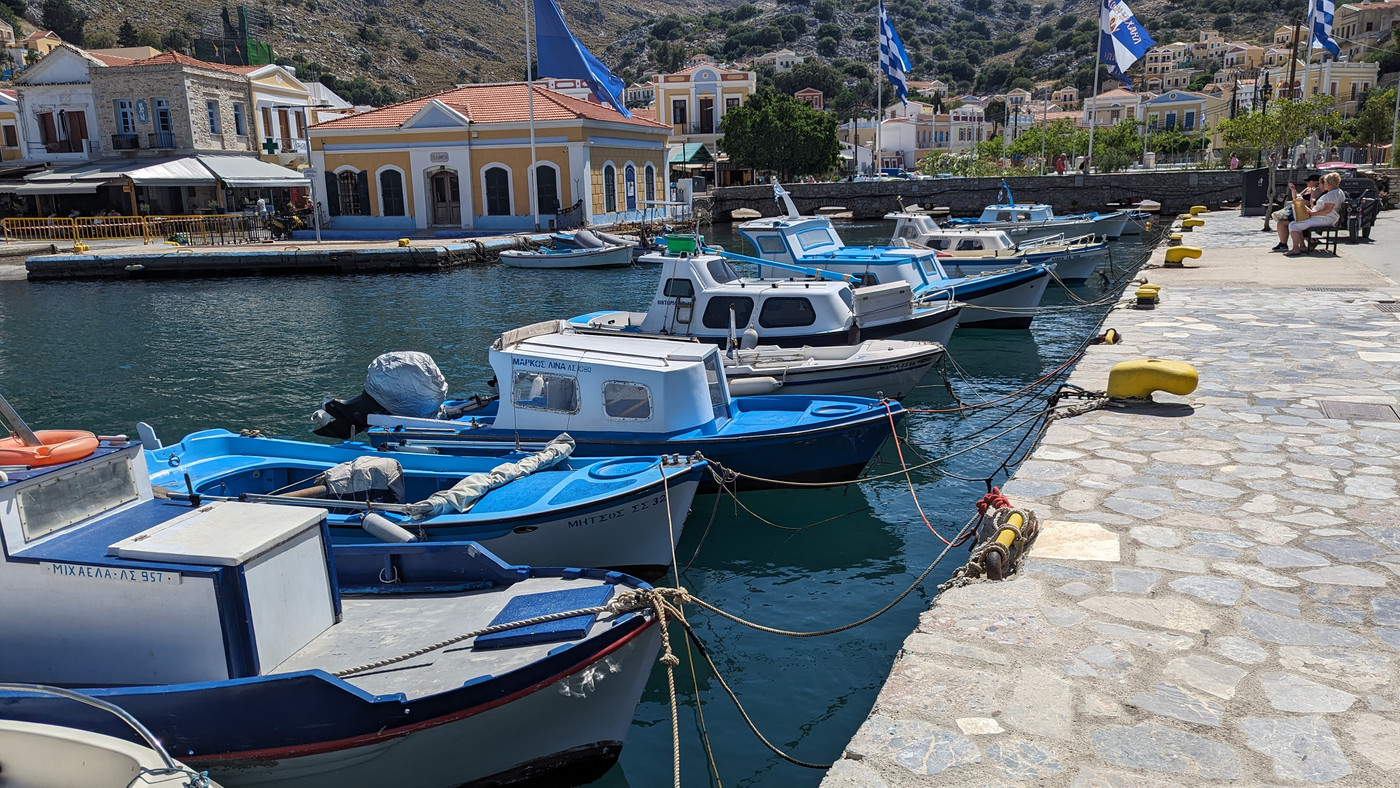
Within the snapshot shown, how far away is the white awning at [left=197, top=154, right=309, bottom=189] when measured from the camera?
46625 millimetres

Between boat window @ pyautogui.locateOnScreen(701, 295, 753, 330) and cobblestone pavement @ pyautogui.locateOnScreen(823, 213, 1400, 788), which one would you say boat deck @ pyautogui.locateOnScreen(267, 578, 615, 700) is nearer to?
cobblestone pavement @ pyautogui.locateOnScreen(823, 213, 1400, 788)

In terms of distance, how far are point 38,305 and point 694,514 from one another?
28488 mm

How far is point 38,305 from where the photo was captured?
99.2ft

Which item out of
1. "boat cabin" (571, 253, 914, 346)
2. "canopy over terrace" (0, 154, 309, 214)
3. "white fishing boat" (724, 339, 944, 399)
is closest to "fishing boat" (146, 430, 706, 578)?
"white fishing boat" (724, 339, 944, 399)

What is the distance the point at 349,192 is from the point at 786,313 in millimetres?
37239

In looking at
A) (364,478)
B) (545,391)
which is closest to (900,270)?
(545,391)

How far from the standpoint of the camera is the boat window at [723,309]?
50.1 ft

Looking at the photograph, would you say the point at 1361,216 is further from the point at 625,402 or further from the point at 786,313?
the point at 625,402

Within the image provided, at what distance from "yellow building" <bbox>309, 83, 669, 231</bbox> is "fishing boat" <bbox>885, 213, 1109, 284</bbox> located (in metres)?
21.1

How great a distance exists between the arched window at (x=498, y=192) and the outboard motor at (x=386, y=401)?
116 ft

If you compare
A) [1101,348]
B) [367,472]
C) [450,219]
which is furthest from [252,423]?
[450,219]

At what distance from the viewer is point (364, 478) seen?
854 cm

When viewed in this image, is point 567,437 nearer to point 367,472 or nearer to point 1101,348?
point 367,472

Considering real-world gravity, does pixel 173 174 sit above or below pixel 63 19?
below
